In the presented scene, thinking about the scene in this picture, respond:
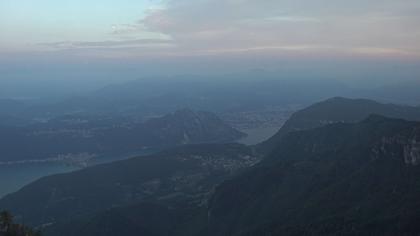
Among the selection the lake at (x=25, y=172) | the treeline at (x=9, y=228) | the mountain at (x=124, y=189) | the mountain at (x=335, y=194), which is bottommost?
the lake at (x=25, y=172)

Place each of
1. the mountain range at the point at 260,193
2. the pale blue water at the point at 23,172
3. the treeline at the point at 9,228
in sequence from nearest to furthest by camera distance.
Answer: the treeline at the point at 9,228, the mountain range at the point at 260,193, the pale blue water at the point at 23,172

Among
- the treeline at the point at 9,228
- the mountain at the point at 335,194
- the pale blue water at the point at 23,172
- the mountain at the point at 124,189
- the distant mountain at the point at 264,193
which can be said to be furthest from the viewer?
the pale blue water at the point at 23,172

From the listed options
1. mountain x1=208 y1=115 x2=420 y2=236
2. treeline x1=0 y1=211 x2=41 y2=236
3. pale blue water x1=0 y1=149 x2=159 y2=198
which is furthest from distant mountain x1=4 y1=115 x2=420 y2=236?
treeline x1=0 y1=211 x2=41 y2=236

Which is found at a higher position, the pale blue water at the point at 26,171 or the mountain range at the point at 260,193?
the mountain range at the point at 260,193

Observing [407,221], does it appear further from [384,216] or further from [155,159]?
[155,159]

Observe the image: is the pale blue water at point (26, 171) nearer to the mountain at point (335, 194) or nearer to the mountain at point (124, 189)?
the mountain at point (124, 189)

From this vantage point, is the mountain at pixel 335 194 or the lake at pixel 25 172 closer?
the mountain at pixel 335 194

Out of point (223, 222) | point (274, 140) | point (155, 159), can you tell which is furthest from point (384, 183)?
point (274, 140)

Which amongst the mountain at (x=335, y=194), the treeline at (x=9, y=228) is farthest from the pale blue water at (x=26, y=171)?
the treeline at (x=9, y=228)
